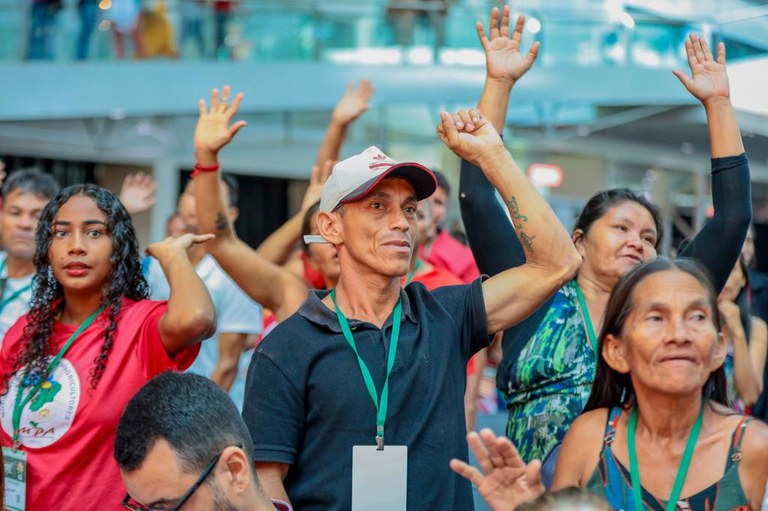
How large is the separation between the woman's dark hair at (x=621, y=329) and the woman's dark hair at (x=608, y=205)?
0.96 metres

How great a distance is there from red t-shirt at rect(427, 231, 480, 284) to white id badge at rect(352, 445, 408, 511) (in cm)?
315

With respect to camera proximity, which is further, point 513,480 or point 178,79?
point 178,79

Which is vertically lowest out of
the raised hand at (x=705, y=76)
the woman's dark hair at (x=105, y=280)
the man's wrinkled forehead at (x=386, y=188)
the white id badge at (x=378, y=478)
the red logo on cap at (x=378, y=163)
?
the white id badge at (x=378, y=478)

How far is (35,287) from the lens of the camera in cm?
337

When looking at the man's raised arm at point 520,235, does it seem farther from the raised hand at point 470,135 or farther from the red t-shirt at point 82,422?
the red t-shirt at point 82,422

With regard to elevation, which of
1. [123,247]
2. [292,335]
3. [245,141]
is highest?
[245,141]

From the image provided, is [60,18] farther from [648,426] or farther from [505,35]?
[648,426]

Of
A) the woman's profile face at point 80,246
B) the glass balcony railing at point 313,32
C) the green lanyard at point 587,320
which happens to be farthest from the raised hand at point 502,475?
the glass balcony railing at point 313,32

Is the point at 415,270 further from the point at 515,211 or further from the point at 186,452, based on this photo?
the point at 186,452

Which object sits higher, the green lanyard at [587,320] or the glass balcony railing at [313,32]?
the glass balcony railing at [313,32]

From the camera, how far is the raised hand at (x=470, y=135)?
9.08ft

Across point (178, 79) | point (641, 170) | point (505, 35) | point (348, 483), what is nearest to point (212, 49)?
point (178, 79)

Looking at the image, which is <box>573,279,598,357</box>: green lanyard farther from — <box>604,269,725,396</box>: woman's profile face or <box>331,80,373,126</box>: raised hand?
<box>331,80,373,126</box>: raised hand

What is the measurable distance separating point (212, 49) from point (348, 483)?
10771 mm
